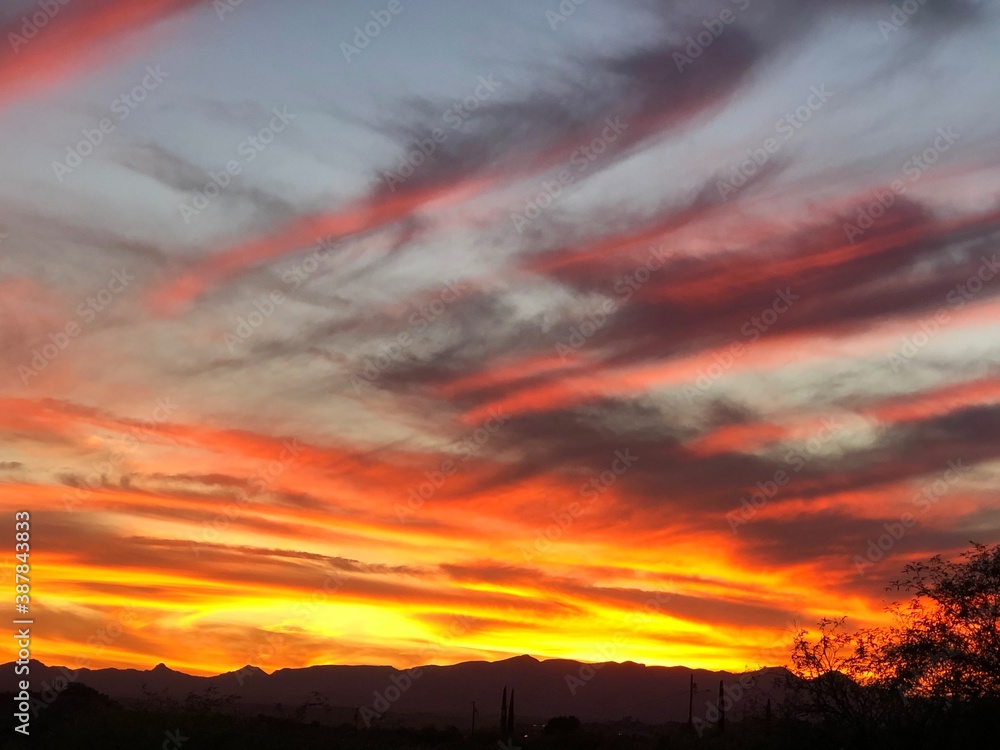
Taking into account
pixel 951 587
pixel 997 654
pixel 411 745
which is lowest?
pixel 411 745

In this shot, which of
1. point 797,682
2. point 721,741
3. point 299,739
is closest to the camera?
point 797,682

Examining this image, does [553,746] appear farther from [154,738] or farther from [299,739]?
[154,738]

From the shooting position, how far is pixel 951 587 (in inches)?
1335

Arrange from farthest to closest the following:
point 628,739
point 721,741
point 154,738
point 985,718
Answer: point 628,739
point 721,741
point 154,738
point 985,718

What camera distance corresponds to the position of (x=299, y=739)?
7612 centimetres

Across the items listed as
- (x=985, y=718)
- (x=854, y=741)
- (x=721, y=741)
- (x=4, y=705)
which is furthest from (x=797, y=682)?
(x=4, y=705)

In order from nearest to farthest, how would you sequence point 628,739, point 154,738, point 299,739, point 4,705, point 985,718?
1. point 985,718
2. point 154,738
3. point 299,739
4. point 628,739
5. point 4,705

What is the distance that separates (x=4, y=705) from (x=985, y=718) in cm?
9603

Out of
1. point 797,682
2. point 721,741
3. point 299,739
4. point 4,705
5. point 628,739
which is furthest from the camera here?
point 4,705

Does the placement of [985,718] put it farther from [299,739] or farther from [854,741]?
[299,739]

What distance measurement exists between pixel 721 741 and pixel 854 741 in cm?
3440

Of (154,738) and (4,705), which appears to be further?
(4,705)

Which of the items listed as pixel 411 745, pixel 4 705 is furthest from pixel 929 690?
pixel 4 705

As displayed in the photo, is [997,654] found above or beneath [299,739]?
above
